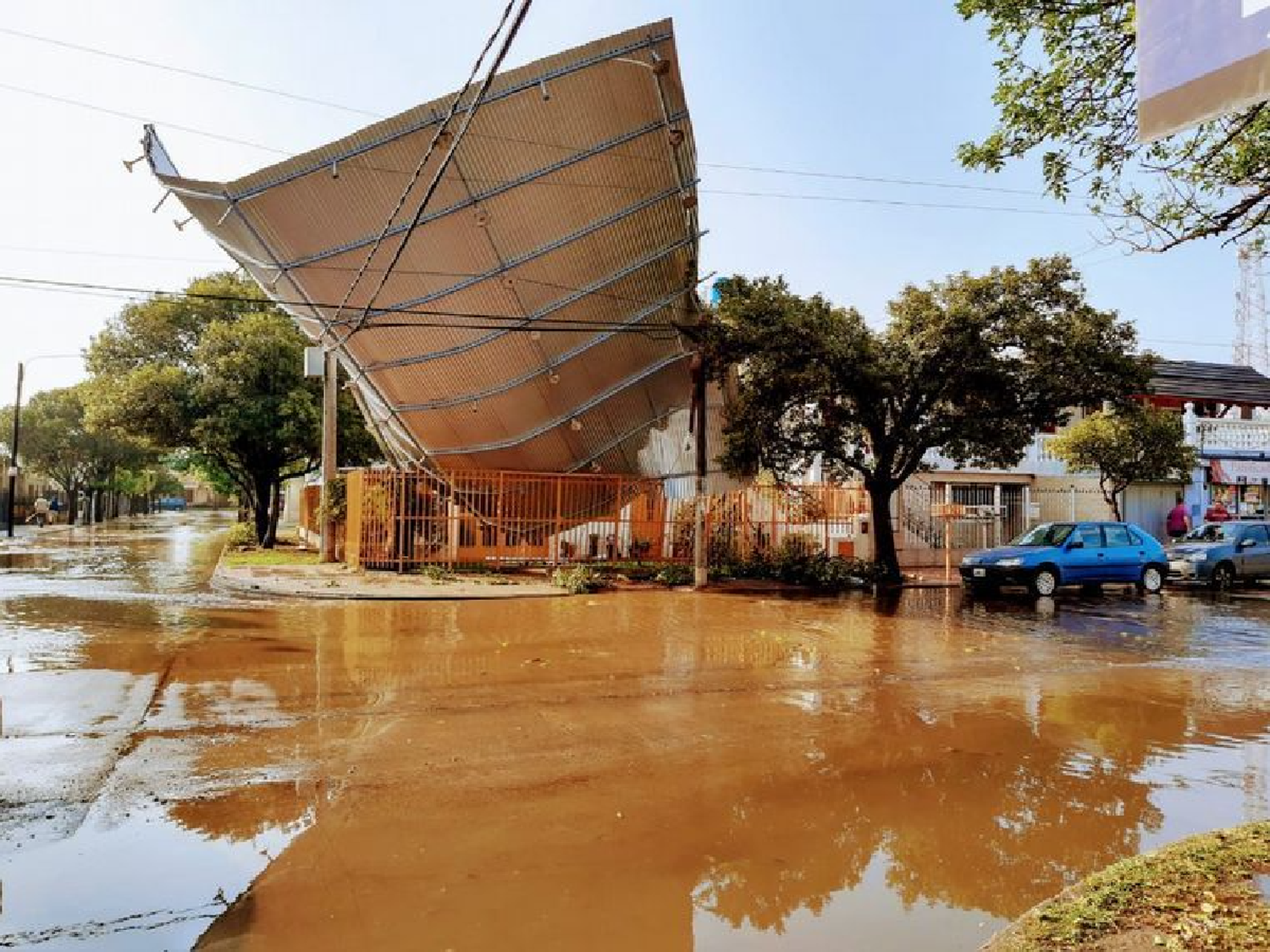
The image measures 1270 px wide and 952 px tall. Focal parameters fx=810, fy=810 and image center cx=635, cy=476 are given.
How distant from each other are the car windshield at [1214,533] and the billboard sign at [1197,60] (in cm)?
2098

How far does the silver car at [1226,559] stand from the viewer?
1964cm

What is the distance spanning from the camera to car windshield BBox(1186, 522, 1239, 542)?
20594 millimetres

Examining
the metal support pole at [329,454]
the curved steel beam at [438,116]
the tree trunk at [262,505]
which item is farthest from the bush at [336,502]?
the tree trunk at [262,505]

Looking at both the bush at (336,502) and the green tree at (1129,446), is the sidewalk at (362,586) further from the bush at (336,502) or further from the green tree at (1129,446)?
the green tree at (1129,446)

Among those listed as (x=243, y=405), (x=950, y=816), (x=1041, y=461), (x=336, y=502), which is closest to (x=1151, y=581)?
(x=1041, y=461)

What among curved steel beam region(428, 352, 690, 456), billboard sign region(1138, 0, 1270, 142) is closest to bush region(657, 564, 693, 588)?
curved steel beam region(428, 352, 690, 456)

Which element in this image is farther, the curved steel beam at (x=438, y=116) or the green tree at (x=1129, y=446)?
the green tree at (x=1129, y=446)

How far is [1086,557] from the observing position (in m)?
17.4

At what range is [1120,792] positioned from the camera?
5133mm

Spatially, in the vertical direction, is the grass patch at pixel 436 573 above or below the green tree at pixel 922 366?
below

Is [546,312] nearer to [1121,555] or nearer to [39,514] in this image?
[1121,555]

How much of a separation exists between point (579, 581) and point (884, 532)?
26.4 feet

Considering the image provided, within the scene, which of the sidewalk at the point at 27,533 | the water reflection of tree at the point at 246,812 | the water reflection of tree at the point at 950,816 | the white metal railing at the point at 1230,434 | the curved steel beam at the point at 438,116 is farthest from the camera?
the white metal railing at the point at 1230,434

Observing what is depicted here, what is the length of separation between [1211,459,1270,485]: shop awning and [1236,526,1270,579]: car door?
8973 mm
